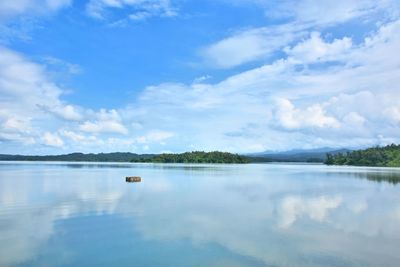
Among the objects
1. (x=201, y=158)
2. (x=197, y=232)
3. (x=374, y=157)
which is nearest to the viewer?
(x=197, y=232)

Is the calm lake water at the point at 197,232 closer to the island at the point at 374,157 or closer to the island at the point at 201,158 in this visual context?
the island at the point at 374,157

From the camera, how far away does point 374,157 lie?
14112cm

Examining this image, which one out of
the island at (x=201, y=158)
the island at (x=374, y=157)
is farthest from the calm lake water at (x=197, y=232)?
the island at (x=201, y=158)

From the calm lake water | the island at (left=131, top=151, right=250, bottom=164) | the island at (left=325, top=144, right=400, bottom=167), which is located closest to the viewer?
the calm lake water

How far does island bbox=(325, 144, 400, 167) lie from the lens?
134m

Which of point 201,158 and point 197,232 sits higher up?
point 201,158

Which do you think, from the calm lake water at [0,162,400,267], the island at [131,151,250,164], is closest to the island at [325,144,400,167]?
the island at [131,151,250,164]

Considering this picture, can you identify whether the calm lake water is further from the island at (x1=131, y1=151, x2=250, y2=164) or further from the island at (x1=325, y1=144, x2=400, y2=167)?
the island at (x1=131, y1=151, x2=250, y2=164)

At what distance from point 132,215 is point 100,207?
430 cm

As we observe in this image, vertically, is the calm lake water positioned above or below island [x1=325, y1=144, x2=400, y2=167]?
below

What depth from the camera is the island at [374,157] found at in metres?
134

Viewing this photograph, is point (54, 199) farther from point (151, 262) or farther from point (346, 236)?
point (346, 236)

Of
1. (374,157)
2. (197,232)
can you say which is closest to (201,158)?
(374,157)

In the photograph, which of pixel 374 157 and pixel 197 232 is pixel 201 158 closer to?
pixel 374 157
